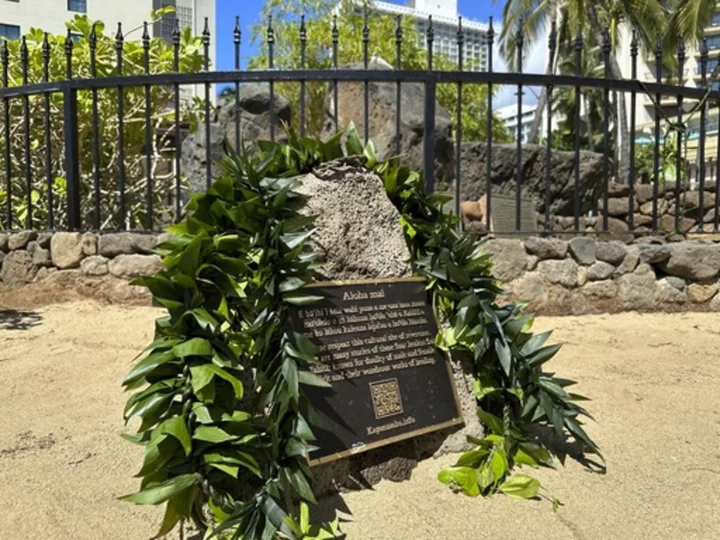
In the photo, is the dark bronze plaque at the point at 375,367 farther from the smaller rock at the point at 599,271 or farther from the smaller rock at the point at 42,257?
the smaller rock at the point at 42,257

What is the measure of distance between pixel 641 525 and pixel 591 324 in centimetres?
300

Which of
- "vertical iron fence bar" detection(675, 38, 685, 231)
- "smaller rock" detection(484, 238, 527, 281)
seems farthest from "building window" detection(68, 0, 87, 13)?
"smaller rock" detection(484, 238, 527, 281)

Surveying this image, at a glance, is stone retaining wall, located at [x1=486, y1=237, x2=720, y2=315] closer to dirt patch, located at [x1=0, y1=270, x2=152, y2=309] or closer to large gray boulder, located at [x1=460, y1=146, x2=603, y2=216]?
dirt patch, located at [x1=0, y1=270, x2=152, y2=309]

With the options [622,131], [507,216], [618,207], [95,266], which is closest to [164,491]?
[95,266]

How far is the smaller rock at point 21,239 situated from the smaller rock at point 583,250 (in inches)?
193

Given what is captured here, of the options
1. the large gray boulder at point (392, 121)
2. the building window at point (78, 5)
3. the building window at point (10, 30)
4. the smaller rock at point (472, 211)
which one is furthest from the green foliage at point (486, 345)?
the building window at point (78, 5)

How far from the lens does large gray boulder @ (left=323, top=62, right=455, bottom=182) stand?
8727 mm

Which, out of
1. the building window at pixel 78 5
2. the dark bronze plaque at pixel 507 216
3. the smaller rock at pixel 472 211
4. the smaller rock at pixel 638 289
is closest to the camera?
the smaller rock at pixel 638 289

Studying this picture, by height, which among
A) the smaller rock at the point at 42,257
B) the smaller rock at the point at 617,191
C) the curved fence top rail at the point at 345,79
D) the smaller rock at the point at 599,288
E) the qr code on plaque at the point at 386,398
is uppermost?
the curved fence top rail at the point at 345,79

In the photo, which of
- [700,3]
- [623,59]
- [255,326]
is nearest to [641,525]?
[255,326]

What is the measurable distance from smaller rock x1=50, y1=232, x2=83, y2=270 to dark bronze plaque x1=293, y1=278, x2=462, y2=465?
12.6 ft

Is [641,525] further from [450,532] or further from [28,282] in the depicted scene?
[28,282]

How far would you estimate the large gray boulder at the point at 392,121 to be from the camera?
8727mm

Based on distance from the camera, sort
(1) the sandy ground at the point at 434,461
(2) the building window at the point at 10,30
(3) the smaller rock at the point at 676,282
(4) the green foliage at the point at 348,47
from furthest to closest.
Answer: (2) the building window at the point at 10,30 → (4) the green foliage at the point at 348,47 → (3) the smaller rock at the point at 676,282 → (1) the sandy ground at the point at 434,461
